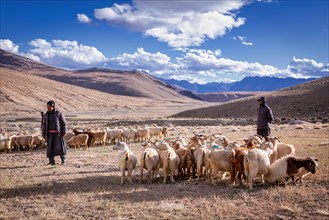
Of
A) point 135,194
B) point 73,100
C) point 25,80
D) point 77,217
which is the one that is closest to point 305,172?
point 135,194

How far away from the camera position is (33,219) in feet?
22.6

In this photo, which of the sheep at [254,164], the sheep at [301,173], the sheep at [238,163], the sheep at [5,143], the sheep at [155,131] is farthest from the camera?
the sheep at [155,131]

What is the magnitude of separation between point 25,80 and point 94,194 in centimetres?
10485

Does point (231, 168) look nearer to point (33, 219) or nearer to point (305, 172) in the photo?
point (305, 172)

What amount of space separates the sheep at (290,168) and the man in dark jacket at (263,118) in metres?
3.47

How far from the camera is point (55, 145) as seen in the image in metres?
12.6

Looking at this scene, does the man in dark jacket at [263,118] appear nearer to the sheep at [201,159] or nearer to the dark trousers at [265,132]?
the dark trousers at [265,132]

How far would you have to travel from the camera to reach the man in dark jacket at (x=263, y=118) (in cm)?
1215

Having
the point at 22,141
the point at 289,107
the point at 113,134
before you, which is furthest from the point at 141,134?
the point at 289,107

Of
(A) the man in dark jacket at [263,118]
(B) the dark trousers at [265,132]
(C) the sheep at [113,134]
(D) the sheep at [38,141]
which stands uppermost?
(A) the man in dark jacket at [263,118]

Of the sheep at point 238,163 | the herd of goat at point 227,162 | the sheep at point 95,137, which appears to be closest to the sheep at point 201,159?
the herd of goat at point 227,162

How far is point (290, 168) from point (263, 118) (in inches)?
159

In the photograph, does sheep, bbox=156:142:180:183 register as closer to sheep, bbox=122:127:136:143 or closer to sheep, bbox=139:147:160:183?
sheep, bbox=139:147:160:183

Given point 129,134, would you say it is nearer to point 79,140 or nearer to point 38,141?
point 79,140
